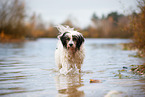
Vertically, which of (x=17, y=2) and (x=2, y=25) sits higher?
(x=17, y=2)

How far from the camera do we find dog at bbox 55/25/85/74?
6379 mm

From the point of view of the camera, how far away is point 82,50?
6.78 m

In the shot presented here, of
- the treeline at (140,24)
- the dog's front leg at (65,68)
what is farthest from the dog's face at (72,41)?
the treeline at (140,24)

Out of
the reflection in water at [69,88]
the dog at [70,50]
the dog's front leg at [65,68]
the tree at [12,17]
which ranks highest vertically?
the tree at [12,17]

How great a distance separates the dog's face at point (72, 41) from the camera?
628 cm


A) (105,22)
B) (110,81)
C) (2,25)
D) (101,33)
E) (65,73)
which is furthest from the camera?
(105,22)

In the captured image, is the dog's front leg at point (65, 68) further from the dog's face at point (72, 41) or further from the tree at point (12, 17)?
the tree at point (12, 17)

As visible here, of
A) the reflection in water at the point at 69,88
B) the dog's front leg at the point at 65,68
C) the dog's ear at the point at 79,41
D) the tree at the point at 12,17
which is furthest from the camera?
the tree at the point at 12,17

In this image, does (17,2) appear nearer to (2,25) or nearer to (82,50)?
(2,25)

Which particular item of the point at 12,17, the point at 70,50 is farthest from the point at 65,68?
the point at 12,17

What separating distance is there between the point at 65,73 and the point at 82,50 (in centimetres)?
84

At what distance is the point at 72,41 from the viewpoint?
629 centimetres

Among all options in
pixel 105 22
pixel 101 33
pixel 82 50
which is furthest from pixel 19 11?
pixel 105 22

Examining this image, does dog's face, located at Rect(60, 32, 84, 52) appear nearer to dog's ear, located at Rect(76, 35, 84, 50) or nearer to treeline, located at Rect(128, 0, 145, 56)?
dog's ear, located at Rect(76, 35, 84, 50)
